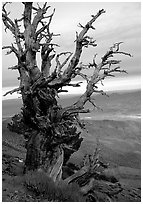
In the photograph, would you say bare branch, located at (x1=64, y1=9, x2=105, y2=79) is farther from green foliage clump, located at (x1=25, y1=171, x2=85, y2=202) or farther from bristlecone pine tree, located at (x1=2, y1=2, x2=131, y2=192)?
green foliage clump, located at (x1=25, y1=171, x2=85, y2=202)

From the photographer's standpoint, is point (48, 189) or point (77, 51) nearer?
point (48, 189)

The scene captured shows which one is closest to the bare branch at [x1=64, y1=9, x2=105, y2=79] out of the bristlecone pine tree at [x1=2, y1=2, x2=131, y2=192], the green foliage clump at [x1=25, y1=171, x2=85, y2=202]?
the bristlecone pine tree at [x1=2, y1=2, x2=131, y2=192]

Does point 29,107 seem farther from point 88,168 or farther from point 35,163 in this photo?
point 88,168

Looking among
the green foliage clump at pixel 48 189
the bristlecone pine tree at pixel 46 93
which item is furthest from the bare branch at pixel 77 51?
the green foliage clump at pixel 48 189

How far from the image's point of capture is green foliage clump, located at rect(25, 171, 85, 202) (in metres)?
14.8

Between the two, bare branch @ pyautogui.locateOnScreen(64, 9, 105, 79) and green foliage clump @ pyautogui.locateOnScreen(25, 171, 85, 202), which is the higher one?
bare branch @ pyautogui.locateOnScreen(64, 9, 105, 79)

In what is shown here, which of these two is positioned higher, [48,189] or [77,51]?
[77,51]

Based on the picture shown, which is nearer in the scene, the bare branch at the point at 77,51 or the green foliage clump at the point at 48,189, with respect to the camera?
the green foliage clump at the point at 48,189

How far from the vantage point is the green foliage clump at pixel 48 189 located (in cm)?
1484

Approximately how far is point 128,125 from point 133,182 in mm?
105045

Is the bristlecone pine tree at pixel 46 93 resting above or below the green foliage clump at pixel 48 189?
above

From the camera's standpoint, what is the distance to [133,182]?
4106 cm

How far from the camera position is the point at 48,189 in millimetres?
15094

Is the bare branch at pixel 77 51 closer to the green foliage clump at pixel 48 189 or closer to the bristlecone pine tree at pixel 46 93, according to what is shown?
the bristlecone pine tree at pixel 46 93
